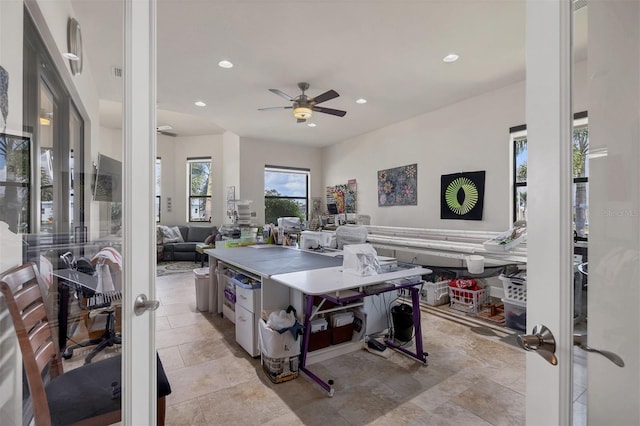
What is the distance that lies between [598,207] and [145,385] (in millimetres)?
1420

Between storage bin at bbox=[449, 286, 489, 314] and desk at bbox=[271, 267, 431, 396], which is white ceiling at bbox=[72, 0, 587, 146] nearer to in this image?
desk at bbox=[271, 267, 431, 396]

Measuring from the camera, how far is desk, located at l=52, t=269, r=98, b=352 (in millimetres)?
1271

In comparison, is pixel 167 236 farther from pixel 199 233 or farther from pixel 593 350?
pixel 593 350

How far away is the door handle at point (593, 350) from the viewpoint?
0.70 meters

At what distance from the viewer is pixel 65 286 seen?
52.7 inches

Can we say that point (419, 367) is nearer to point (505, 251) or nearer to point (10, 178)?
point (505, 251)

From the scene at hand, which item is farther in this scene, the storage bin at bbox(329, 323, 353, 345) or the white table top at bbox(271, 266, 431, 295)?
the storage bin at bbox(329, 323, 353, 345)

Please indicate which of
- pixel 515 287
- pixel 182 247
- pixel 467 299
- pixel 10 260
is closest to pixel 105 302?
pixel 10 260

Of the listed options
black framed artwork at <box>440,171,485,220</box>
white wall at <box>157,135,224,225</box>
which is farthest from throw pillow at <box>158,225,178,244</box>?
black framed artwork at <box>440,171,485,220</box>

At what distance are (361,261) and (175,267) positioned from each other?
18.7 feet

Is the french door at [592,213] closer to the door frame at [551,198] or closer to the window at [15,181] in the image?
the door frame at [551,198]

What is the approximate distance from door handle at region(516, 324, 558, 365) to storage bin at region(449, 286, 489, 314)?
345 cm

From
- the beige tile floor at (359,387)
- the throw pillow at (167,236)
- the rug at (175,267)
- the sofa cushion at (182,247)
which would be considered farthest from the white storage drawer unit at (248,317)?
the throw pillow at (167,236)

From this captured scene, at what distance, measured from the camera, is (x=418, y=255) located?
16.9 feet
